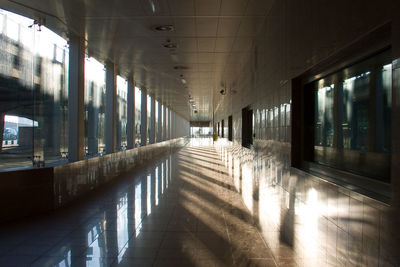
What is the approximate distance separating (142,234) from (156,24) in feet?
13.1

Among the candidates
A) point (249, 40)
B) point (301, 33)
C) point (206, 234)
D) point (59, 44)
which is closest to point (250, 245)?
point (206, 234)

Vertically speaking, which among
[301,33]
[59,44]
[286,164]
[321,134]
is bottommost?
[286,164]

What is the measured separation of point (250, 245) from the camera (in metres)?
3.96

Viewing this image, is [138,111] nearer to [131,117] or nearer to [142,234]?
[131,117]

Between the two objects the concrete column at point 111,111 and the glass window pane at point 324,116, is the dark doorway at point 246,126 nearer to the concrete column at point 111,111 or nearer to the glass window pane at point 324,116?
the concrete column at point 111,111

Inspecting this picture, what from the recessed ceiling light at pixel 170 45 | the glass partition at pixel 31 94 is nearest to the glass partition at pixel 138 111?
the glass partition at pixel 31 94

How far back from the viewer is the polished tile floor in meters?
3.54

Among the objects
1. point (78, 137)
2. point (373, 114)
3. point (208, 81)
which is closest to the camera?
point (373, 114)

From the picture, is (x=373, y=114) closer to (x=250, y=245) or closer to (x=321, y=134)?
(x=321, y=134)

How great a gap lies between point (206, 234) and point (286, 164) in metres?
1.70

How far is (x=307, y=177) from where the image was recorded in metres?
3.84

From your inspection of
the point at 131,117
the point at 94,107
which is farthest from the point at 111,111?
the point at 131,117

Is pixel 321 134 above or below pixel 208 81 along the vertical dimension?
below

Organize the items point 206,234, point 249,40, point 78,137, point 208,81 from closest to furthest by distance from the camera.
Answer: point 206,234 < point 249,40 < point 78,137 < point 208,81
